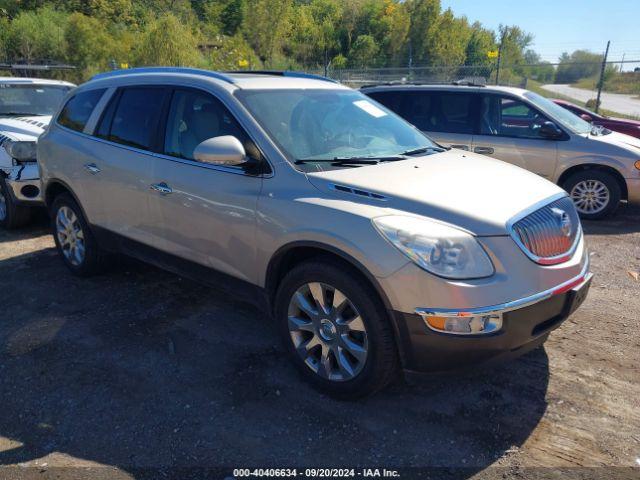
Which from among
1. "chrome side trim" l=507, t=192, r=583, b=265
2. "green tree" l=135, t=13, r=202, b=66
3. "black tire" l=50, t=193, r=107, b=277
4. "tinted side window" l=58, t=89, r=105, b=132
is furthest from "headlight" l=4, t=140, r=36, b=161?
"green tree" l=135, t=13, r=202, b=66

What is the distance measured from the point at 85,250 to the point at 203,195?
1947 mm

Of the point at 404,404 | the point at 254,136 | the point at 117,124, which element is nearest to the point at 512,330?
the point at 404,404

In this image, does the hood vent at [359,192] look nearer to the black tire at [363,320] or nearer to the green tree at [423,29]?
the black tire at [363,320]

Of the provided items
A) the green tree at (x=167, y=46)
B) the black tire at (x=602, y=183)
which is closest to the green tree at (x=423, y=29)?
the green tree at (x=167, y=46)

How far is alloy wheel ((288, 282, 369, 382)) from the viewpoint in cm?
284

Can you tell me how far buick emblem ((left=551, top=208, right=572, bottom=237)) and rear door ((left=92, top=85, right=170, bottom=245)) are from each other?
9.05 ft

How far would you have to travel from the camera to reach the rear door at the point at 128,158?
3.92m

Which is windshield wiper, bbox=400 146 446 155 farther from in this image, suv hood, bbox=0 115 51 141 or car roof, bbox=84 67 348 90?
suv hood, bbox=0 115 51 141

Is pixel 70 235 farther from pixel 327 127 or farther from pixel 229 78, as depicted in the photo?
pixel 327 127

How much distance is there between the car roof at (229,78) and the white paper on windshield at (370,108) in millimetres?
244

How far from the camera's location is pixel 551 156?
275 inches

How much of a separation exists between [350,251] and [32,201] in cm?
498

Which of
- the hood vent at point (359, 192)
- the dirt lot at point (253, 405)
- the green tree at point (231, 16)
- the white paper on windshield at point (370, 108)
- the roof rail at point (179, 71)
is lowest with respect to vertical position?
the dirt lot at point (253, 405)

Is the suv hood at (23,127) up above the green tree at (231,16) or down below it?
below
